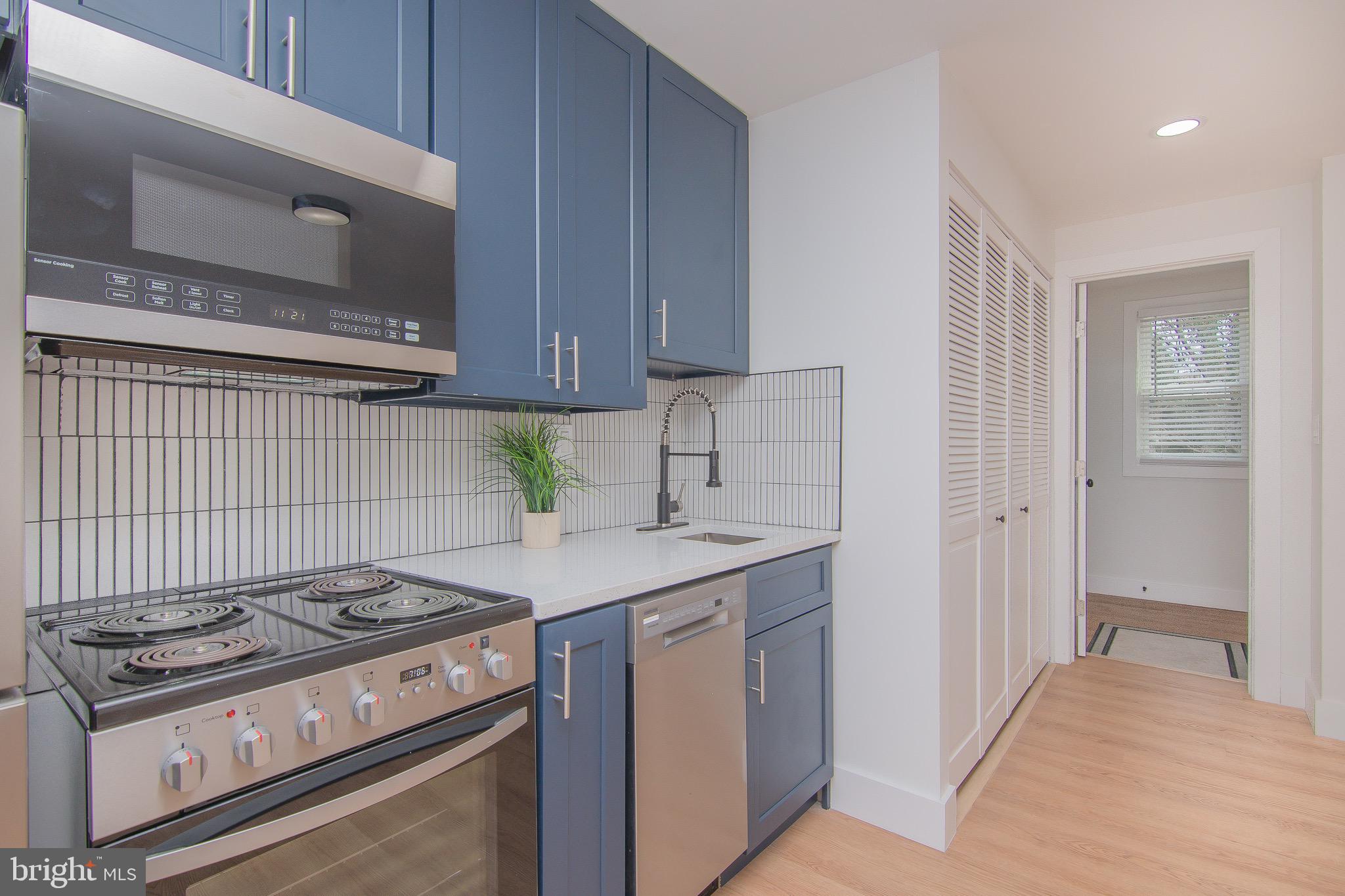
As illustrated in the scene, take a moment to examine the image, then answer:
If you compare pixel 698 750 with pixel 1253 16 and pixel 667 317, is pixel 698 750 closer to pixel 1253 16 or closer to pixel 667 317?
pixel 667 317

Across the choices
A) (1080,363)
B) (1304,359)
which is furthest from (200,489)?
(1304,359)

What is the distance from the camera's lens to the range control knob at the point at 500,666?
117 centimetres

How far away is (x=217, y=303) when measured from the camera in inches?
41.5

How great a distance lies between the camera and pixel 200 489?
136cm

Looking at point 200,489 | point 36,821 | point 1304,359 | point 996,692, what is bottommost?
point 996,692

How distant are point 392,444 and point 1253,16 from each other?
2.72 m

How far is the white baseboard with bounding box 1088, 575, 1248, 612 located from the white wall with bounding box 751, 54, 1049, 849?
11.7 feet

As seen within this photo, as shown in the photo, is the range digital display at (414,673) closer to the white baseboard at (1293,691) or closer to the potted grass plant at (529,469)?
the potted grass plant at (529,469)

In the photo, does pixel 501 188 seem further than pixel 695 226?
No

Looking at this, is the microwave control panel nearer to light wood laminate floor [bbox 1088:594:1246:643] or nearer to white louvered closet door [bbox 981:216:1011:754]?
white louvered closet door [bbox 981:216:1011:754]

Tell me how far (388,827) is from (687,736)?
741 millimetres

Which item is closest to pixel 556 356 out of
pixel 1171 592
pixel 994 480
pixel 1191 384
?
pixel 994 480

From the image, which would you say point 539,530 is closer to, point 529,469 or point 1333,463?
point 529,469

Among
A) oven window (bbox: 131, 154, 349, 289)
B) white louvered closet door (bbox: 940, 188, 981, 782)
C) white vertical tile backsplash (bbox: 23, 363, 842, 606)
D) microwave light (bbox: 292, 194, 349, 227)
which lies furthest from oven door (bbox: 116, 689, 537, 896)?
white louvered closet door (bbox: 940, 188, 981, 782)
